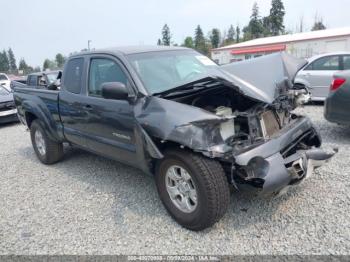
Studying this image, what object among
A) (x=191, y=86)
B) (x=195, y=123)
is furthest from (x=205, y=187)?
(x=191, y=86)

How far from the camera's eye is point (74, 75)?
200 inches

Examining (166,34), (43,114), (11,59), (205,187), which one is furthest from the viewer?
(11,59)

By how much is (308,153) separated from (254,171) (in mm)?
867

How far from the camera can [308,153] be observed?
360 centimetres

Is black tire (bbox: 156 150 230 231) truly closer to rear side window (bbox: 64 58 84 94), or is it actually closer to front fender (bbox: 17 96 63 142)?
rear side window (bbox: 64 58 84 94)

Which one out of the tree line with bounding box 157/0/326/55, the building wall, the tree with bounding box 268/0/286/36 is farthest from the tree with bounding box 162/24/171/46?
the building wall

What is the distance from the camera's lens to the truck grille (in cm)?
363

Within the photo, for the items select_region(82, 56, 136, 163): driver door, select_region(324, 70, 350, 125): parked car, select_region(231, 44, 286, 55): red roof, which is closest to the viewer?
select_region(82, 56, 136, 163): driver door

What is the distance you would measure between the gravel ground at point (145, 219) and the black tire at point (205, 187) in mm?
191

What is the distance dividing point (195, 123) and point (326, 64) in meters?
7.83

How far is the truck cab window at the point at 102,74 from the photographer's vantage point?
419 centimetres

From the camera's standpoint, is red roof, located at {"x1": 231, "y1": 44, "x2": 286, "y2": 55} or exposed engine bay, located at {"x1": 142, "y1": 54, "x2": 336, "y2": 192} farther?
red roof, located at {"x1": 231, "y1": 44, "x2": 286, "y2": 55}

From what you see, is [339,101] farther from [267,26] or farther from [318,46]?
[267,26]

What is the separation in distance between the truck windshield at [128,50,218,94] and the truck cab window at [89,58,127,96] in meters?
0.24
